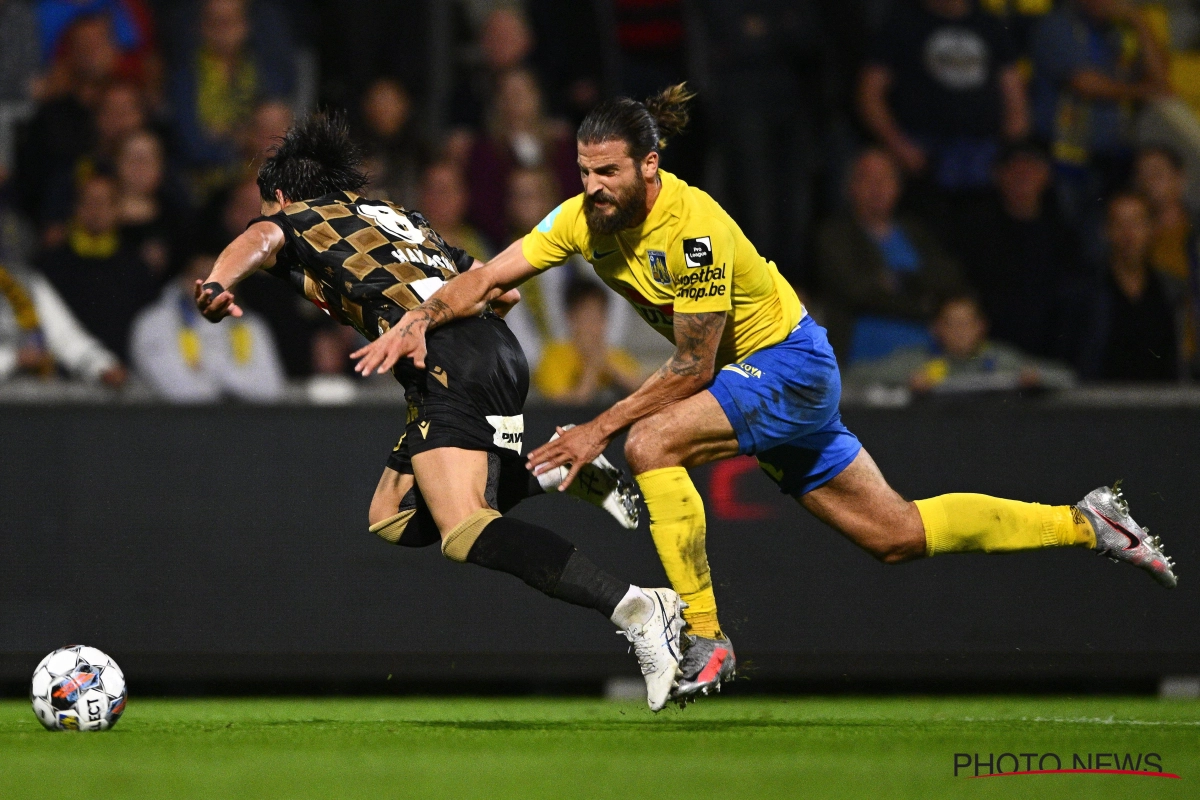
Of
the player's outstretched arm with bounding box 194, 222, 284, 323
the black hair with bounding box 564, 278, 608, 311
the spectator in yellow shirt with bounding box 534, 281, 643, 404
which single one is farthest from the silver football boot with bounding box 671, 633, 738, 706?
the black hair with bounding box 564, 278, 608, 311

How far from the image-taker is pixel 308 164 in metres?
6.55

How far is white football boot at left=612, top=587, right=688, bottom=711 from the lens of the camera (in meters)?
5.58

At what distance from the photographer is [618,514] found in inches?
259

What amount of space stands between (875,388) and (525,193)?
7.85 ft

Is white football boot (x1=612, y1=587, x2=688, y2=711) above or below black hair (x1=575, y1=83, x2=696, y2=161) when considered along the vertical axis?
below

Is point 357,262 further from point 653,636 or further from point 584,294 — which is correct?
→ point 584,294

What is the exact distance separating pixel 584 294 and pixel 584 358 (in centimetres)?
38

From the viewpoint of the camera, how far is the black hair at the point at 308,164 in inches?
258

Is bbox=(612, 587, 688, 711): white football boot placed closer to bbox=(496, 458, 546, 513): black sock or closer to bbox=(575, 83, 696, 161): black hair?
bbox=(496, 458, 546, 513): black sock

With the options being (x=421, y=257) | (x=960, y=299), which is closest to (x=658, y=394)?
(x=421, y=257)

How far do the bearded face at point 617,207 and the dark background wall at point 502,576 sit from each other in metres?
2.56

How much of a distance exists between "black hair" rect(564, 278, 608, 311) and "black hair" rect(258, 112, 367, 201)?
293 centimetres

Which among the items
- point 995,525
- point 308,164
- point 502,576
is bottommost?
point 502,576

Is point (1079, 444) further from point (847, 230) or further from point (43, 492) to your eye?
point (43, 492)
